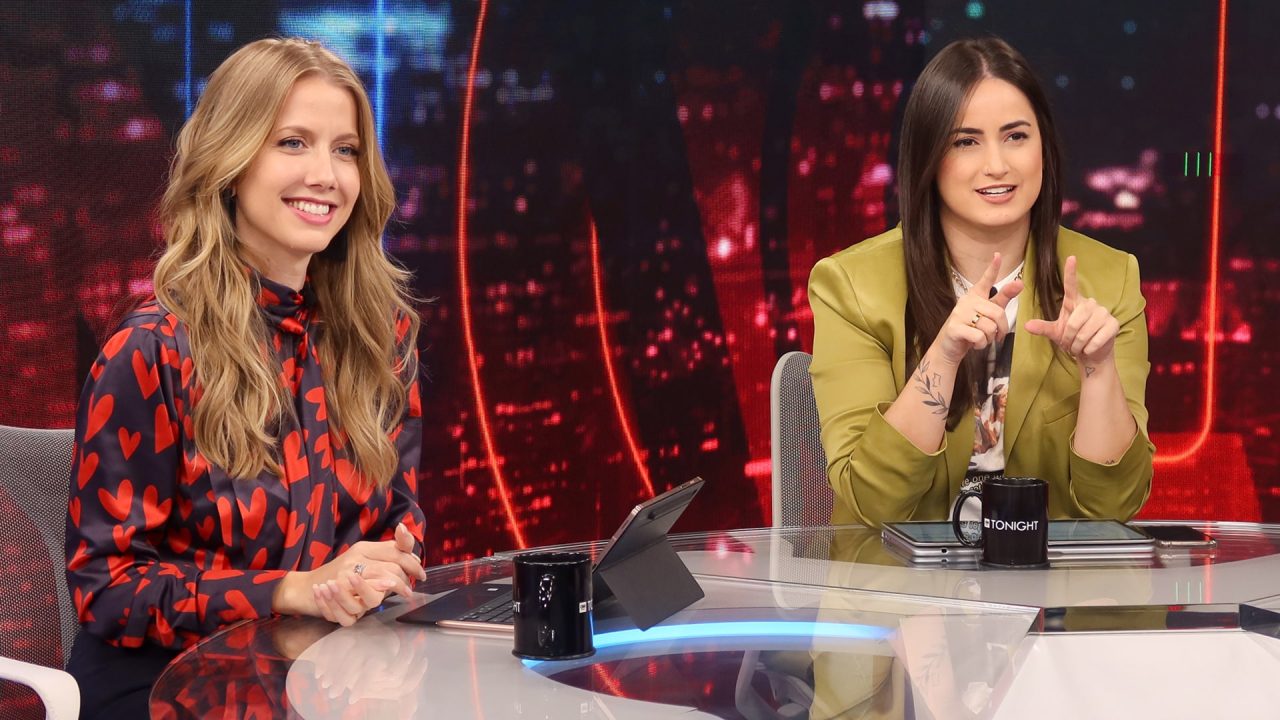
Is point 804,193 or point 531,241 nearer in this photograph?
point 531,241

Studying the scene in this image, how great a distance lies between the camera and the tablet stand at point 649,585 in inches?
51.7

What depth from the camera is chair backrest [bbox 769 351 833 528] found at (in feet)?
7.93

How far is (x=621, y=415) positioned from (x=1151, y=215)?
1685mm

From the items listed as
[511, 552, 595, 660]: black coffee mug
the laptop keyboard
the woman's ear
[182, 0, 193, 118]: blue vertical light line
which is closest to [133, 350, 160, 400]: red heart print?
the woman's ear

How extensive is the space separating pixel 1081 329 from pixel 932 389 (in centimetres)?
24

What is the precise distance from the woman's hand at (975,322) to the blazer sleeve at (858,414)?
0.16 metres

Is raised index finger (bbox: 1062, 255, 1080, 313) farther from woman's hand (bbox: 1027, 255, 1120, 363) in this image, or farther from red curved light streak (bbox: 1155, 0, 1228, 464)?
red curved light streak (bbox: 1155, 0, 1228, 464)

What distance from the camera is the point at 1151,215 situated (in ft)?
12.2

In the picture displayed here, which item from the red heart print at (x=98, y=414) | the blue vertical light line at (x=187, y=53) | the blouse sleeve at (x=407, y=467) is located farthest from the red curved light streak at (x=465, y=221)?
the red heart print at (x=98, y=414)

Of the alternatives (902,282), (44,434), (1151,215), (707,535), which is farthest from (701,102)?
(44,434)

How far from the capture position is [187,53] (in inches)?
105

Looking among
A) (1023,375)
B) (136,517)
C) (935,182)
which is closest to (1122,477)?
(1023,375)

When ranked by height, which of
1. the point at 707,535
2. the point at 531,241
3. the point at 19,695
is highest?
the point at 531,241

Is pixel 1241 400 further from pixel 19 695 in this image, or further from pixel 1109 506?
pixel 19 695
